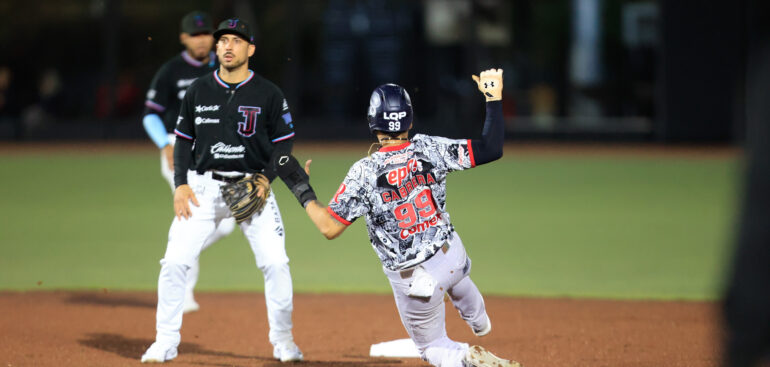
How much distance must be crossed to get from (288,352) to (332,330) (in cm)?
113

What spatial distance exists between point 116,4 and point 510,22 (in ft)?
35.4

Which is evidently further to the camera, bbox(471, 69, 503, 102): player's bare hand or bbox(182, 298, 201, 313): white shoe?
bbox(182, 298, 201, 313): white shoe

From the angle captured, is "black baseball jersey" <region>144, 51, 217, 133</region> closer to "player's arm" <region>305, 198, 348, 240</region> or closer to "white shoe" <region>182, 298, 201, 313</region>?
A: "white shoe" <region>182, 298, 201, 313</region>

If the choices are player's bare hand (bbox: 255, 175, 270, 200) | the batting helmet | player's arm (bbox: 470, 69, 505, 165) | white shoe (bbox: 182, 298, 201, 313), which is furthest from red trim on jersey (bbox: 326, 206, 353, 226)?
white shoe (bbox: 182, 298, 201, 313)

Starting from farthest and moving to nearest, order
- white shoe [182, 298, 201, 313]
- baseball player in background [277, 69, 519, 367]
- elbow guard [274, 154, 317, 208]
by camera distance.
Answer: white shoe [182, 298, 201, 313], elbow guard [274, 154, 317, 208], baseball player in background [277, 69, 519, 367]

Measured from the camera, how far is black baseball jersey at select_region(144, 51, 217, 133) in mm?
6660

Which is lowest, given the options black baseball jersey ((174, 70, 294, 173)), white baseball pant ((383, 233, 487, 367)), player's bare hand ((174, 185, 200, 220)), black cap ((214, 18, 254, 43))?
white baseball pant ((383, 233, 487, 367))

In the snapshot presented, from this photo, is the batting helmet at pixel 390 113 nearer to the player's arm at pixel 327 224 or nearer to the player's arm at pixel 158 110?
the player's arm at pixel 327 224

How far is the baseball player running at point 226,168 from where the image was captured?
5379 mm

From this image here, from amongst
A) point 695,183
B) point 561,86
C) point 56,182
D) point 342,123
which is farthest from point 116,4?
point 695,183

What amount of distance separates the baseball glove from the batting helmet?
1.10 meters

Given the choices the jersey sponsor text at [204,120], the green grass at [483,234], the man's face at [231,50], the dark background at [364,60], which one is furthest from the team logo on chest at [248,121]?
the dark background at [364,60]

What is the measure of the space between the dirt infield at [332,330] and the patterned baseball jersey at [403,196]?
1.29 meters

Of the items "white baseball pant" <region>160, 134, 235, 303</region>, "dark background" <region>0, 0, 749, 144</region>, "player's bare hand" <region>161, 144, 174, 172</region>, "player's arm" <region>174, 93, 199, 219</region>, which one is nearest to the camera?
"player's arm" <region>174, 93, 199, 219</region>
